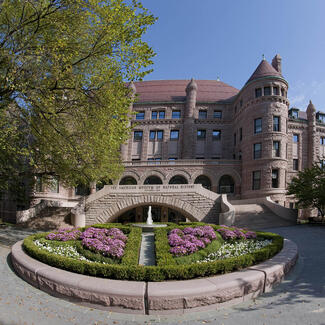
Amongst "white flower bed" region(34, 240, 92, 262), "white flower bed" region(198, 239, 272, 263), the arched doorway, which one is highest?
the arched doorway

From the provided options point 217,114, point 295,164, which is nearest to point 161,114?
point 217,114

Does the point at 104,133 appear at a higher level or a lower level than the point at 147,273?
higher

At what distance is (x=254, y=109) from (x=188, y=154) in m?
10.6

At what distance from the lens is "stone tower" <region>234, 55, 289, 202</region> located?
25453 millimetres

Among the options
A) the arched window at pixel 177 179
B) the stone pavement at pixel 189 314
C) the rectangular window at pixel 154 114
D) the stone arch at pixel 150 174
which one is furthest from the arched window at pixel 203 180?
the stone pavement at pixel 189 314

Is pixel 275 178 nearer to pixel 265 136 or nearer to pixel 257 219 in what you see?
pixel 265 136

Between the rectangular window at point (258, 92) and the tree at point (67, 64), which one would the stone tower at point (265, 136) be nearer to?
the rectangular window at point (258, 92)

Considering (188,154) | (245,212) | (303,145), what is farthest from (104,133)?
(303,145)

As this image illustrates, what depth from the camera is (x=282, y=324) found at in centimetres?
426

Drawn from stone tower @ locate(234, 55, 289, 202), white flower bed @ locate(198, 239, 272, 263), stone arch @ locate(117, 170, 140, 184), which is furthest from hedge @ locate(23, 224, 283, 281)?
stone arch @ locate(117, 170, 140, 184)

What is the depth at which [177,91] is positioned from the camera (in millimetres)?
39719

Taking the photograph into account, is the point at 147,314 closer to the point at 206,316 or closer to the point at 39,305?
the point at 206,316

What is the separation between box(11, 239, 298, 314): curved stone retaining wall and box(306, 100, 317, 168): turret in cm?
3123

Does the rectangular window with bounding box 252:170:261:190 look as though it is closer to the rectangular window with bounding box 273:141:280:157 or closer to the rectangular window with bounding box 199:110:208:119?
the rectangular window with bounding box 273:141:280:157
